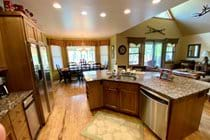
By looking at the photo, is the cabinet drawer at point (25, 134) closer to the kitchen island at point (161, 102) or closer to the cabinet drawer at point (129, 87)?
the kitchen island at point (161, 102)

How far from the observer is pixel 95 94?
3.10 metres

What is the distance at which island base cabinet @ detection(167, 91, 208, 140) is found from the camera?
1.82m

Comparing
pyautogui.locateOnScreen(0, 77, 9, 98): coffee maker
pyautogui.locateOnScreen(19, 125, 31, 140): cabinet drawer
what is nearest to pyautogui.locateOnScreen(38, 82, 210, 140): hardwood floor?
pyautogui.locateOnScreen(19, 125, 31, 140): cabinet drawer

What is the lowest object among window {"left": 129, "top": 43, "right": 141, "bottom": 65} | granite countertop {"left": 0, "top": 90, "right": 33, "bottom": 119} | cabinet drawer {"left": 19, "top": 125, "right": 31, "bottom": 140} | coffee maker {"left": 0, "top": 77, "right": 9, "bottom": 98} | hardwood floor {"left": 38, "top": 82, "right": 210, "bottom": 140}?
hardwood floor {"left": 38, "top": 82, "right": 210, "bottom": 140}

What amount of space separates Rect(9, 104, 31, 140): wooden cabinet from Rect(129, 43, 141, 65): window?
6.01m

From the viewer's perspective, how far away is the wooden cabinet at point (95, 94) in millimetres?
3020

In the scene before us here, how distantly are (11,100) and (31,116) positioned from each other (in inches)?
19.7

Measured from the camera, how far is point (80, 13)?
3.51m

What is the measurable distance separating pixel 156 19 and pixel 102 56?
4.04m

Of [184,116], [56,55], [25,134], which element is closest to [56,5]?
[25,134]

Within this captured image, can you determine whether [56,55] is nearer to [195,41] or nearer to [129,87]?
[129,87]

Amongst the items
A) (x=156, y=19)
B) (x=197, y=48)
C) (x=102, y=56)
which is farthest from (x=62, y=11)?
(x=197, y=48)

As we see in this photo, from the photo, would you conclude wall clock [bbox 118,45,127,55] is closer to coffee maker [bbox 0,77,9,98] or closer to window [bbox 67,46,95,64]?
window [bbox 67,46,95,64]

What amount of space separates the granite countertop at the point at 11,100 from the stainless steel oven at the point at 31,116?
Answer: 0.09m
